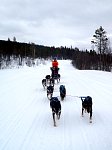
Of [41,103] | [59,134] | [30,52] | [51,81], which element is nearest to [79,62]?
[30,52]

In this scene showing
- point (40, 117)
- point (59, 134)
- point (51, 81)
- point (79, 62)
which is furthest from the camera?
point (79, 62)

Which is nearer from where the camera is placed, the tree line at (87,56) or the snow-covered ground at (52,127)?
the snow-covered ground at (52,127)

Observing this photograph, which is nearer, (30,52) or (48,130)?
(48,130)

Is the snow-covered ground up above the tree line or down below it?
below

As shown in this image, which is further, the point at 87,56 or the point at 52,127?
the point at 87,56

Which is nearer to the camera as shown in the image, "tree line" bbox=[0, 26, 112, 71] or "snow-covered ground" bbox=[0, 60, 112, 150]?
"snow-covered ground" bbox=[0, 60, 112, 150]

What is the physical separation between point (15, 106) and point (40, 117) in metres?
2.45

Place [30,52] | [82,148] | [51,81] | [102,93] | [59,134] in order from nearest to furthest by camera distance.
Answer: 1. [82,148]
2. [59,134]
3. [102,93]
4. [51,81]
5. [30,52]

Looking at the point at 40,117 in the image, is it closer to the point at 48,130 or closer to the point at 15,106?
the point at 48,130

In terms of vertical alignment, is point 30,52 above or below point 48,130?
above

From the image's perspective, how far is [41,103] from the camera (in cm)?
1164

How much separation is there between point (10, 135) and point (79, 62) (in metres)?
58.5

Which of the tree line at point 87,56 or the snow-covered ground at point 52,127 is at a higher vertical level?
the tree line at point 87,56

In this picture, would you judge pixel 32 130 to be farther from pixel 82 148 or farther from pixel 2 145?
pixel 82 148
